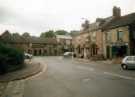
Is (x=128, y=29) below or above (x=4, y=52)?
above

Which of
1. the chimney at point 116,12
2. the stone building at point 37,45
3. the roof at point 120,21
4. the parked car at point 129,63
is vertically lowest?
the parked car at point 129,63

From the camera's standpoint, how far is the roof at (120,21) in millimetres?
38269

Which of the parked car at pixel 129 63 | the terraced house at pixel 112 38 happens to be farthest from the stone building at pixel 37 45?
the parked car at pixel 129 63

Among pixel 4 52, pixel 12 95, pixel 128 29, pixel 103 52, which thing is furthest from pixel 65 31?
pixel 12 95

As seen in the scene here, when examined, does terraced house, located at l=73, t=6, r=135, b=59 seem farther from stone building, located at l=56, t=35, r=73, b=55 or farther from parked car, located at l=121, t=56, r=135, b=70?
stone building, located at l=56, t=35, r=73, b=55

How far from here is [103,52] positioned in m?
45.4

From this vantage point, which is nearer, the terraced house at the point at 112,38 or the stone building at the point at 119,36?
the stone building at the point at 119,36

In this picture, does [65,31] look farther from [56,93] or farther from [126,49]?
[56,93]

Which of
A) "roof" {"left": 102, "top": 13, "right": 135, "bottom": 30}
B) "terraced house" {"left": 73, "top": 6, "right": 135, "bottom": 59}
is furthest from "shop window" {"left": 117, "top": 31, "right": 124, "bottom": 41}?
"roof" {"left": 102, "top": 13, "right": 135, "bottom": 30}

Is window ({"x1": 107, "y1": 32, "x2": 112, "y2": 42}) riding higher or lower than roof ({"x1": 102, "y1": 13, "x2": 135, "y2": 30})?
lower

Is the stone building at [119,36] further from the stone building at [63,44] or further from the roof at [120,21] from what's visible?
the stone building at [63,44]

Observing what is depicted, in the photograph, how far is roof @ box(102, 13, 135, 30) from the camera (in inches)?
1507

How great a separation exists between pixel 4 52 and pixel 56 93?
623 inches

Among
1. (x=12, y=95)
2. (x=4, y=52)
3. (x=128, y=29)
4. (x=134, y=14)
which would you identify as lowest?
(x=12, y=95)
